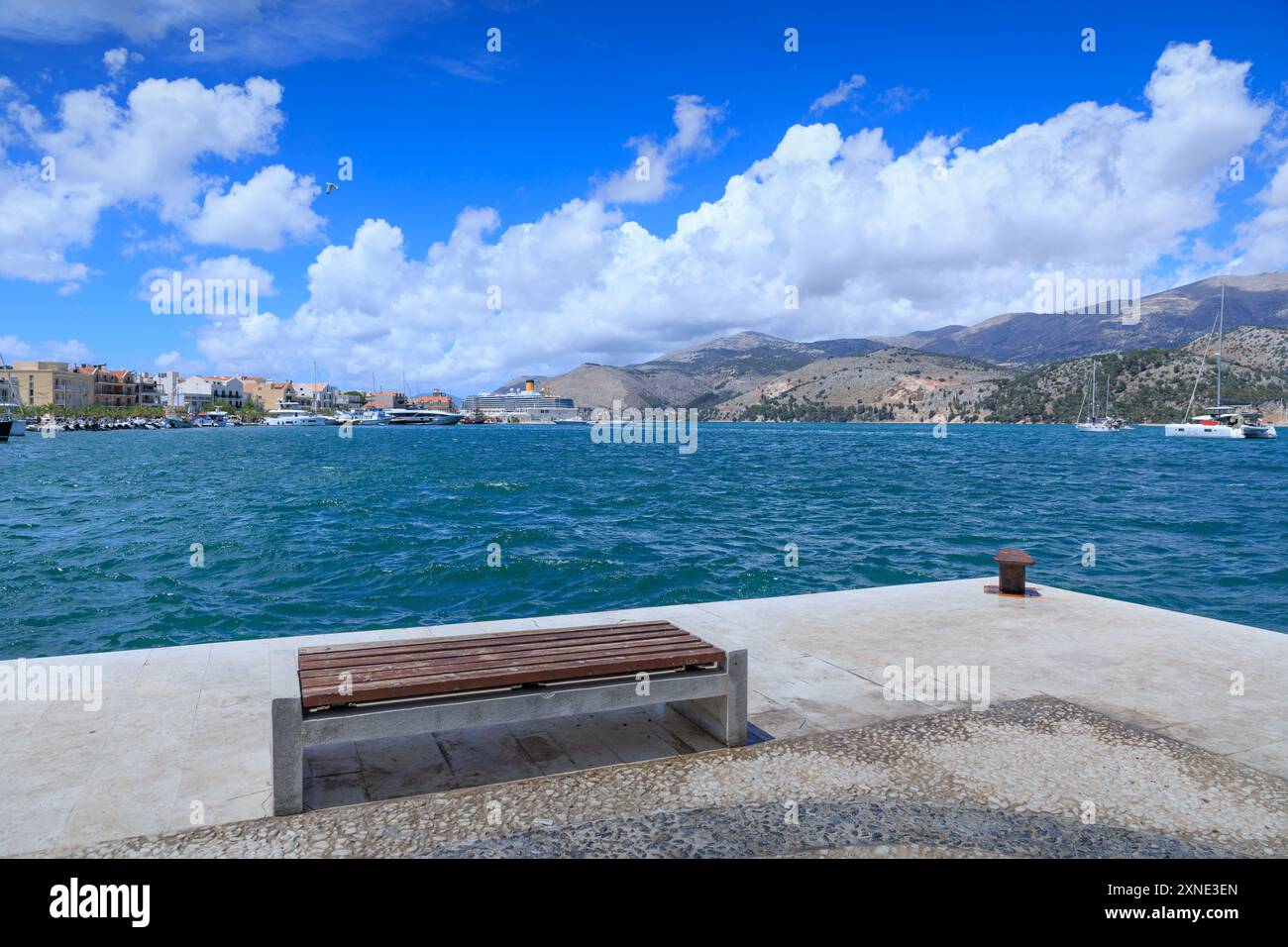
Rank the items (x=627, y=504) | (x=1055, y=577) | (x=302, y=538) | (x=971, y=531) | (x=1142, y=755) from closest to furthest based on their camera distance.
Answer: (x=1142, y=755) → (x=1055, y=577) → (x=302, y=538) → (x=971, y=531) → (x=627, y=504)

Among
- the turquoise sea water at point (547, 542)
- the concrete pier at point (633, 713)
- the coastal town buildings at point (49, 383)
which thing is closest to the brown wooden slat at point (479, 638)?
the concrete pier at point (633, 713)

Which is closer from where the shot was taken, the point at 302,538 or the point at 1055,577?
the point at 1055,577

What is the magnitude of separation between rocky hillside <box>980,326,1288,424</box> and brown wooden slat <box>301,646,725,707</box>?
6287 inches

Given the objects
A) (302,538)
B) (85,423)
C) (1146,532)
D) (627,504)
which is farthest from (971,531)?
(85,423)

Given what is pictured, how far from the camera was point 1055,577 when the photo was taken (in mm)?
19266

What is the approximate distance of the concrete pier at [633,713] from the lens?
15.6ft

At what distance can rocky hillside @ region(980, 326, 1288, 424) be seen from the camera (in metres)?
141

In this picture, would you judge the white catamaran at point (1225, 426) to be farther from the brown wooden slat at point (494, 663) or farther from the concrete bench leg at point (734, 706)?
the brown wooden slat at point (494, 663)

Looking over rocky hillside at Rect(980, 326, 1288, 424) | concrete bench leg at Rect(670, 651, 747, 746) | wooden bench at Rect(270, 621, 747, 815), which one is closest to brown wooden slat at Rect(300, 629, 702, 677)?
wooden bench at Rect(270, 621, 747, 815)

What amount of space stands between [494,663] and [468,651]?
35 cm

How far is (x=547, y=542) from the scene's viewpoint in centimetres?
2381

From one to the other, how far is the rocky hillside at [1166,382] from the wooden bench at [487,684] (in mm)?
159430
